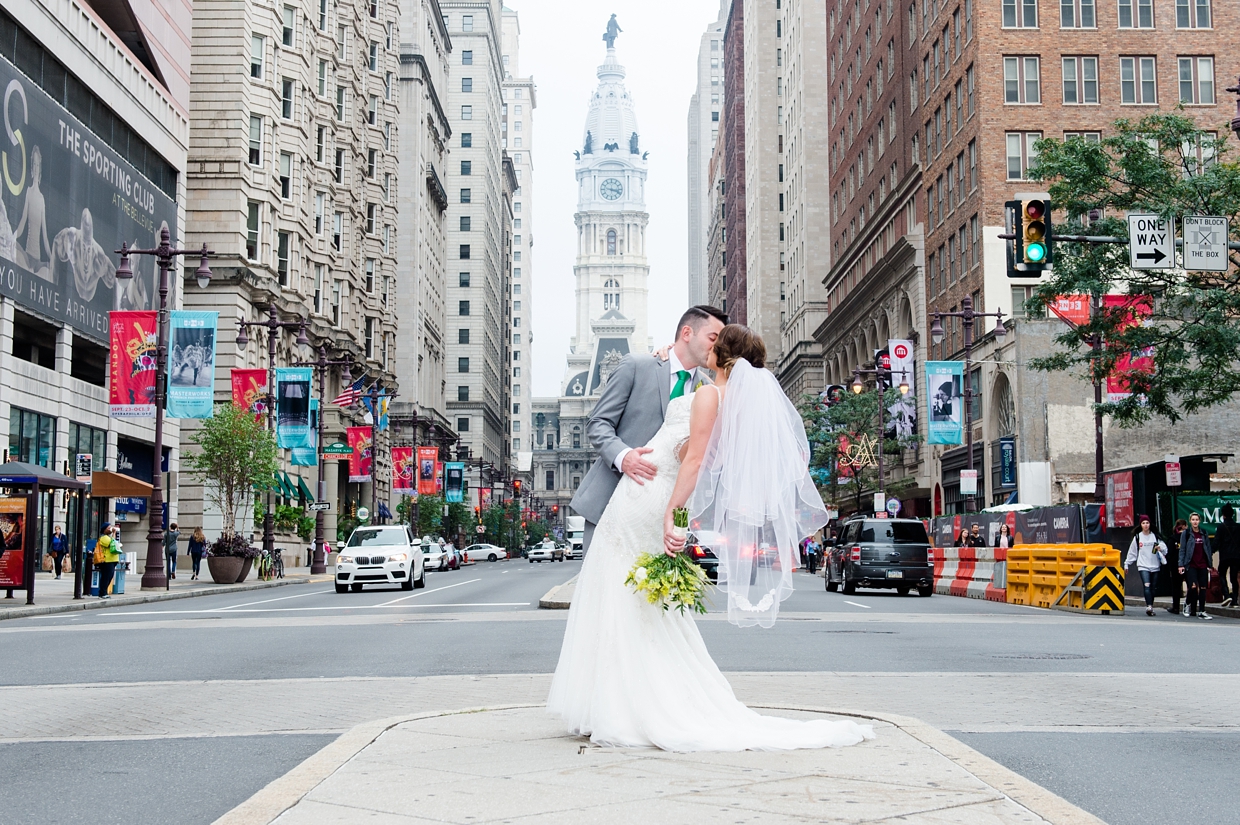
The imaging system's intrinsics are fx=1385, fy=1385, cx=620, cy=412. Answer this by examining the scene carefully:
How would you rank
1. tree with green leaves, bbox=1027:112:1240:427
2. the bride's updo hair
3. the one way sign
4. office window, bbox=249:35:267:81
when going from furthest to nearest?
office window, bbox=249:35:267:81
tree with green leaves, bbox=1027:112:1240:427
the one way sign
the bride's updo hair

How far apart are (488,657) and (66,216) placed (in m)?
30.4

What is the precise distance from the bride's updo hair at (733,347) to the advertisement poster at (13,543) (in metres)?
21.4

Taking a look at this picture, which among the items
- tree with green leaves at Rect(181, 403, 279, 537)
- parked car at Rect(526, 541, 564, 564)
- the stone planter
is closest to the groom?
the stone planter

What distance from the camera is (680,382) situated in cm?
771

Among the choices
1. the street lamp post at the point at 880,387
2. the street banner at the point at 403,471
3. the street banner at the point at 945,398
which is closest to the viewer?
the street banner at the point at 945,398

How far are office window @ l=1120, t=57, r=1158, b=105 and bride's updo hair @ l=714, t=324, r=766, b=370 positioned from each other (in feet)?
176

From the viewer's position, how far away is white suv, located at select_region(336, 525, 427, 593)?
34906 millimetres

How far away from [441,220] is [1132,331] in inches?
3916

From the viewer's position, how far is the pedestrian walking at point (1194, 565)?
23.7 metres

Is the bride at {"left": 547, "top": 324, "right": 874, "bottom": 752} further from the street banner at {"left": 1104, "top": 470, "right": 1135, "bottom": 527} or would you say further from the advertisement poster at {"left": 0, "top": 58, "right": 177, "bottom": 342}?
the advertisement poster at {"left": 0, "top": 58, "right": 177, "bottom": 342}

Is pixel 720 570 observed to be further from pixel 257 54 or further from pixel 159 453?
pixel 257 54

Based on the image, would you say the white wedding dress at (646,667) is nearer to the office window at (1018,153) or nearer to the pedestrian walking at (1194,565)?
the pedestrian walking at (1194,565)

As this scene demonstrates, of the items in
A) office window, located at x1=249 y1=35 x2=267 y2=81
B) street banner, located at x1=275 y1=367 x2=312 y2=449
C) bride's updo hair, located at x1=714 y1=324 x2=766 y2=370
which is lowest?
bride's updo hair, located at x1=714 y1=324 x2=766 y2=370

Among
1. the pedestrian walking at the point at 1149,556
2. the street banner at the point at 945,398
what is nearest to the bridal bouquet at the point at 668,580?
the pedestrian walking at the point at 1149,556
